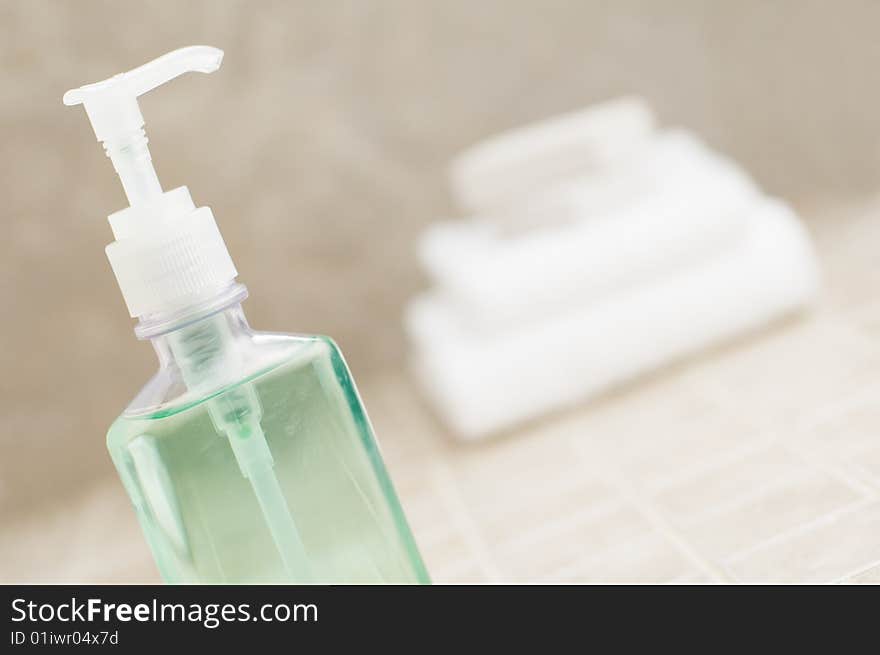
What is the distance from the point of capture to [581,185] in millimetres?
810

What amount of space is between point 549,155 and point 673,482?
1.04ft

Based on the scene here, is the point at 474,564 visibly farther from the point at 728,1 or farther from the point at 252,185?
the point at 728,1

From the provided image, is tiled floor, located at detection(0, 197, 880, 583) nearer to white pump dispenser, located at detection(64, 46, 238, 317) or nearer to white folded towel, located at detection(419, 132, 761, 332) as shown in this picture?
white folded towel, located at detection(419, 132, 761, 332)

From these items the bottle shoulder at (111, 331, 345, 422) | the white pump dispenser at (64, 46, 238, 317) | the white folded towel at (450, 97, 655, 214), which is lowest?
the bottle shoulder at (111, 331, 345, 422)

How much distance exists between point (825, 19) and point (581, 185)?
416 mm

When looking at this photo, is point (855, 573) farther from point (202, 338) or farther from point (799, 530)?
point (202, 338)

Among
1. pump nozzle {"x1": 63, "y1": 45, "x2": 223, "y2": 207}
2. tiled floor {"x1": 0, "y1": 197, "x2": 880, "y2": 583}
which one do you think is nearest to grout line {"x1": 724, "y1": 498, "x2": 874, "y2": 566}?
tiled floor {"x1": 0, "y1": 197, "x2": 880, "y2": 583}

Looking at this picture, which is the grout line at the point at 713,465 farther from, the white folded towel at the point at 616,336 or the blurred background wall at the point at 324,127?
the blurred background wall at the point at 324,127

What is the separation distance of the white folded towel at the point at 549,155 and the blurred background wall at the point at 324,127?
8.0 inches

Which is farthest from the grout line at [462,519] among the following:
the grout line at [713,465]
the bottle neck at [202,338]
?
the bottle neck at [202,338]

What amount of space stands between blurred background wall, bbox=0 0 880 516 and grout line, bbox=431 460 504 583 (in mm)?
300

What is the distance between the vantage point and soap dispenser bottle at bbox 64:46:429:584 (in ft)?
1.30

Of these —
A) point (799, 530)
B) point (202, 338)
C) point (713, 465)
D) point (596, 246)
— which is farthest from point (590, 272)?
point (202, 338)
